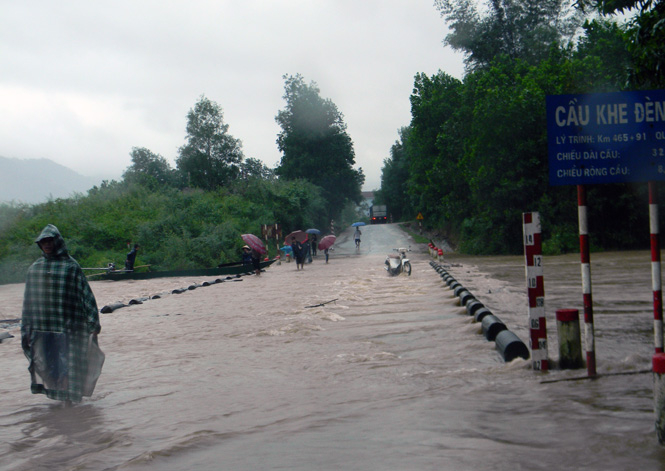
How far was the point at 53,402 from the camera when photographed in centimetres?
702

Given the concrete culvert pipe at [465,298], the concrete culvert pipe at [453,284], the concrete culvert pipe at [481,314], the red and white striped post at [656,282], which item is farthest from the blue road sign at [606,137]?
the concrete culvert pipe at [453,284]

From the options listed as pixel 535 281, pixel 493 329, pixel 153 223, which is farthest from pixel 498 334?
pixel 153 223

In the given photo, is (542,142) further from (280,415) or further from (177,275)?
(280,415)

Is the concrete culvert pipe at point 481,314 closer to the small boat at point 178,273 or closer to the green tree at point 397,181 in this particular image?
the small boat at point 178,273

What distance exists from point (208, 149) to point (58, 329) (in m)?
67.6

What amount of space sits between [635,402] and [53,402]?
5.71 meters

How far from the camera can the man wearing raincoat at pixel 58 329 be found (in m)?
6.67

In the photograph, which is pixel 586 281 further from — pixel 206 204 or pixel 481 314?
pixel 206 204

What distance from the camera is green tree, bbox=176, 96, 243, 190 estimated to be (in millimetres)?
72125

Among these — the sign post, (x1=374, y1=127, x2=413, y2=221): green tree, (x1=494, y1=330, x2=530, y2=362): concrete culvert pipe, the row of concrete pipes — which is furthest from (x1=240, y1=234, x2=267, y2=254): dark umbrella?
(x1=374, y1=127, x2=413, y2=221): green tree

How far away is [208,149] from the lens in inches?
2859

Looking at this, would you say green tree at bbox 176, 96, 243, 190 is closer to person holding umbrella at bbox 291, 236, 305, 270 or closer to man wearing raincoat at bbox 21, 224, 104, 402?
person holding umbrella at bbox 291, 236, 305, 270

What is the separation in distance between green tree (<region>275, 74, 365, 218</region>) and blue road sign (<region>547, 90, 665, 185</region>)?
68188 millimetres

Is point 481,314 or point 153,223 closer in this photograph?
point 481,314
